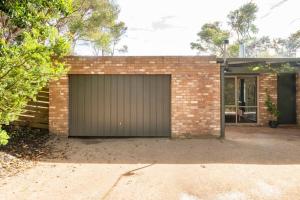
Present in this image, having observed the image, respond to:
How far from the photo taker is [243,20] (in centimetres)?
2753

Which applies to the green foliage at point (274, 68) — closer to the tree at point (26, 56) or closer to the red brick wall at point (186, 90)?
the red brick wall at point (186, 90)

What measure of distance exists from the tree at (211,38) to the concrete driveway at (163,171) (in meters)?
20.6

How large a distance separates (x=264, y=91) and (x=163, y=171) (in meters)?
8.35

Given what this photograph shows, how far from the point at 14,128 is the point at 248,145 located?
23.7ft

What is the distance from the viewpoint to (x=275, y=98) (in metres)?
12.0

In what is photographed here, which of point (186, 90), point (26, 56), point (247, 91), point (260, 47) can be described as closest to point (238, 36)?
point (260, 47)

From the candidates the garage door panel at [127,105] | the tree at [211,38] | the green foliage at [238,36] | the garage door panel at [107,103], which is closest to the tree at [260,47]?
the green foliage at [238,36]

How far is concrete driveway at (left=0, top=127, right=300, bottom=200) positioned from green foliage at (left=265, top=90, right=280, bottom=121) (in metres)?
3.59

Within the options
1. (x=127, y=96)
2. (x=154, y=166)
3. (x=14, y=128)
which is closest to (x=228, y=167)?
(x=154, y=166)

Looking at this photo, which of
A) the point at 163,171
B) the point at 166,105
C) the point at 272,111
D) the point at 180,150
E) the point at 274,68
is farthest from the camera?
the point at 272,111

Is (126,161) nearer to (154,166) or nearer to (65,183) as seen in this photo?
(154,166)

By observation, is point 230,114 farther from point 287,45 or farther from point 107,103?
point 287,45

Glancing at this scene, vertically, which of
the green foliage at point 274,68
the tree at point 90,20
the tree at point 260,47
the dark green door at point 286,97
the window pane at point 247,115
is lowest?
the window pane at point 247,115

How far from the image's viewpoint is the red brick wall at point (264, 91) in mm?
12008
